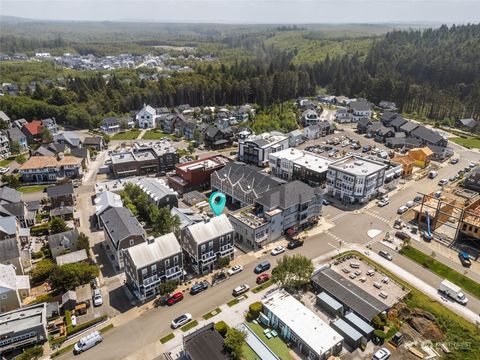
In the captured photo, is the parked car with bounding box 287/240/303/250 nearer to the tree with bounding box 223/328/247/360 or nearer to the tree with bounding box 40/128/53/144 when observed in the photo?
the tree with bounding box 223/328/247/360

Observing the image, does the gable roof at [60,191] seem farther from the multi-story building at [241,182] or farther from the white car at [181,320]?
the white car at [181,320]

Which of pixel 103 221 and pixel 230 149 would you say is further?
pixel 230 149

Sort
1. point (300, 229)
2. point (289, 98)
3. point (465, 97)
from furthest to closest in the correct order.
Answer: point (289, 98), point (465, 97), point (300, 229)

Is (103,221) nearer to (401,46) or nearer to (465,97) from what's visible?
(465,97)

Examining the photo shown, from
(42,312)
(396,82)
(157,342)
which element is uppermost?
(396,82)

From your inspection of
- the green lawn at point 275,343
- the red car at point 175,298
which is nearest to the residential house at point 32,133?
the red car at point 175,298

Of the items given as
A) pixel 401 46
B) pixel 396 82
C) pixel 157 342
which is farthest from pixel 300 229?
pixel 401 46

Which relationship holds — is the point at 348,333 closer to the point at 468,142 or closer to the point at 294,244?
the point at 294,244
